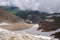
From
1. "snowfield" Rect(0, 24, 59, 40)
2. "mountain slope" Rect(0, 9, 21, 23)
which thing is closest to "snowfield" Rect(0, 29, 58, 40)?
"snowfield" Rect(0, 24, 59, 40)

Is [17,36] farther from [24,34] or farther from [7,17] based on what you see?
[7,17]

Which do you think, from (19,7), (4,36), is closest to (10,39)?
(4,36)

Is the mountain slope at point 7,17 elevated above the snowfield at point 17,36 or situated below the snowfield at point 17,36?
above

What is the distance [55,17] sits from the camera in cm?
240

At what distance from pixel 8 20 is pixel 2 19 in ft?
0.24

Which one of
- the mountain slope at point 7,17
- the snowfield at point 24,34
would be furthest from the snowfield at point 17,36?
the mountain slope at point 7,17

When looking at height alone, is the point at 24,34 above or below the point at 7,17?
below

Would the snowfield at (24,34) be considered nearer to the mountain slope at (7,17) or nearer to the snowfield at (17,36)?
the snowfield at (17,36)

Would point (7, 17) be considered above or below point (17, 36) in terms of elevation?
above

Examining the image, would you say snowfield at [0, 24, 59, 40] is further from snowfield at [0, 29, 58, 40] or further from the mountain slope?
the mountain slope

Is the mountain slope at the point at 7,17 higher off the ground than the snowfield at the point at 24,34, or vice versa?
the mountain slope at the point at 7,17

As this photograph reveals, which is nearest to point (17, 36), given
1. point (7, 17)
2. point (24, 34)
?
point (24, 34)

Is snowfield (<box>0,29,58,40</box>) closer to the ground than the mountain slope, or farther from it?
closer to the ground

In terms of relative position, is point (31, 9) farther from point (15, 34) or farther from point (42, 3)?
point (15, 34)
